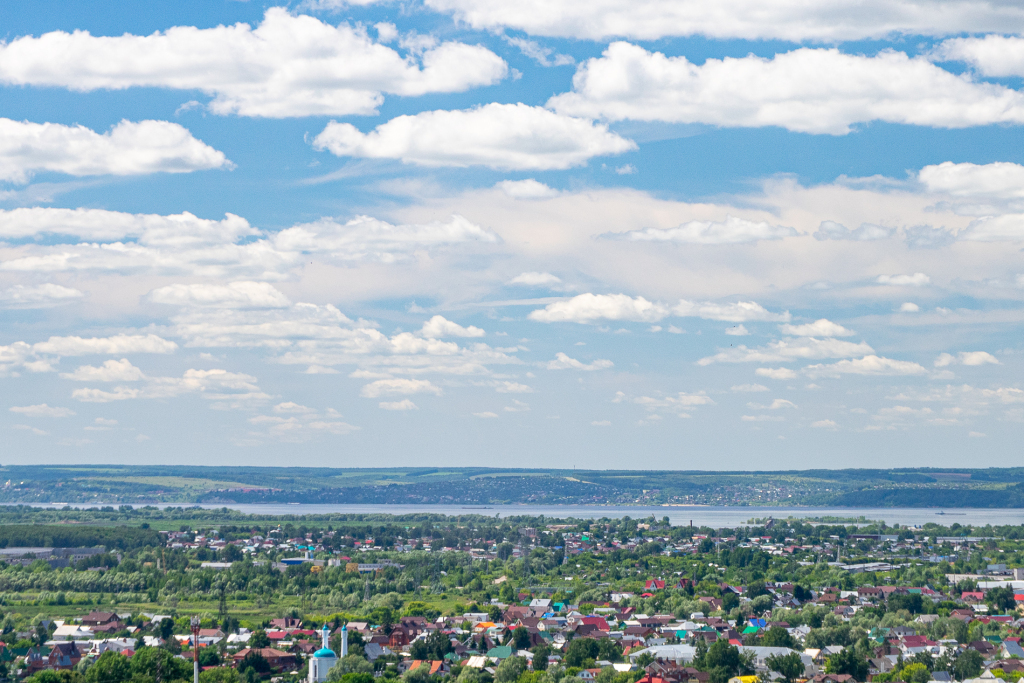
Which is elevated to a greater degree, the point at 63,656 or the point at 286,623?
the point at 63,656

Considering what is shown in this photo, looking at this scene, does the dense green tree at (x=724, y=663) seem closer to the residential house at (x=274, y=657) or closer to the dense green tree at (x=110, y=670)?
the residential house at (x=274, y=657)

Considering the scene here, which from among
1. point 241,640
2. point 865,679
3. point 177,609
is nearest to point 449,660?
point 241,640

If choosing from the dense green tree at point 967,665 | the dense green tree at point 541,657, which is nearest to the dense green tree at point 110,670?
the dense green tree at point 541,657

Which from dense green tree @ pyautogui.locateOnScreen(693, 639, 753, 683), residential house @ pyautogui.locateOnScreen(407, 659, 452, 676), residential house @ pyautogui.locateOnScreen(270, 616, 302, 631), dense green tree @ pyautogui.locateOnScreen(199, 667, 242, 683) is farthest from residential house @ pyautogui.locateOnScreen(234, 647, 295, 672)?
dense green tree @ pyautogui.locateOnScreen(693, 639, 753, 683)

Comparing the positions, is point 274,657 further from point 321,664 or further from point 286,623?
point 286,623

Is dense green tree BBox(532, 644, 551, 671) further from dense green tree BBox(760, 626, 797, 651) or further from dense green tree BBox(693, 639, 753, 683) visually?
dense green tree BBox(760, 626, 797, 651)

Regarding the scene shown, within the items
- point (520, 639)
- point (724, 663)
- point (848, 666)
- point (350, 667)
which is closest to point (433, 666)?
point (350, 667)

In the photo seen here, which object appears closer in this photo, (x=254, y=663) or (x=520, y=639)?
(x=254, y=663)
